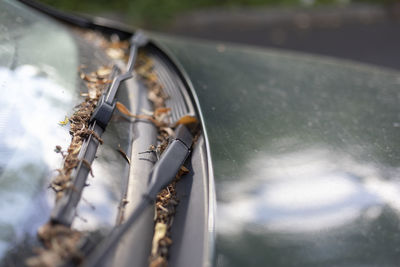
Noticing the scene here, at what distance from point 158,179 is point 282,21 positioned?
18.5 feet

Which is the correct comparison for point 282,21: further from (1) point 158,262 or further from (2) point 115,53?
(1) point 158,262

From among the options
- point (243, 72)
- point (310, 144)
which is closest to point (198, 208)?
point (310, 144)

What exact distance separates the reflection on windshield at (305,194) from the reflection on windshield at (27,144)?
0.55 metres

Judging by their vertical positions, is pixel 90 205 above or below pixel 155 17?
below

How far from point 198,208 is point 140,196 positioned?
19 centimetres

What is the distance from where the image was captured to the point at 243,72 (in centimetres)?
227

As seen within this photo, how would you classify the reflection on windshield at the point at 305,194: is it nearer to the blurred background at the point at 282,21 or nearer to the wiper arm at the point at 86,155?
the wiper arm at the point at 86,155

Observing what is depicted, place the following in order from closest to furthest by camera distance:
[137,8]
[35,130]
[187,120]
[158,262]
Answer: [158,262], [35,130], [187,120], [137,8]

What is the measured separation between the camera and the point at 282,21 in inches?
255

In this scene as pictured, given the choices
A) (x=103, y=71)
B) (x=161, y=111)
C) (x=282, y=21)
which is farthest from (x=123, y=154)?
(x=282, y=21)

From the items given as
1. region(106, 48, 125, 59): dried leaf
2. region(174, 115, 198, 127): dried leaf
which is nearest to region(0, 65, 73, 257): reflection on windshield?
region(174, 115, 198, 127): dried leaf

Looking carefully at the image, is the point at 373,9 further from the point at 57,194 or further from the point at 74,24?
the point at 57,194

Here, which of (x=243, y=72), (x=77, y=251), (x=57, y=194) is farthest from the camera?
(x=243, y=72)

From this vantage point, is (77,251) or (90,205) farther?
(90,205)
